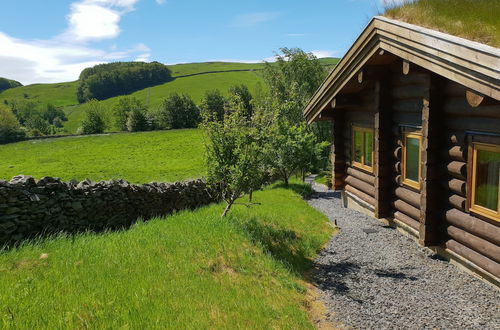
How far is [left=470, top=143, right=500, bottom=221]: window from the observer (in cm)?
607

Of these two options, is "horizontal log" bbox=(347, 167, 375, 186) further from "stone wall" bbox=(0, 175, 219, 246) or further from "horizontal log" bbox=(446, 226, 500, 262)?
"stone wall" bbox=(0, 175, 219, 246)

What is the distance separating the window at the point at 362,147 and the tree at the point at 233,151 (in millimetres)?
3216

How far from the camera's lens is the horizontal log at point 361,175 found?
1069cm

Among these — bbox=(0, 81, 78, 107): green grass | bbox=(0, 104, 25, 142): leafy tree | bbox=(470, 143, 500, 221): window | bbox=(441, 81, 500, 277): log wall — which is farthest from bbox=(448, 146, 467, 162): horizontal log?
bbox=(0, 81, 78, 107): green grass

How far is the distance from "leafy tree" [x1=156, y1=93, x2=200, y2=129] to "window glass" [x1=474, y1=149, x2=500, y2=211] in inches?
2974

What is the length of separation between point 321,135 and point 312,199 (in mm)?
15572

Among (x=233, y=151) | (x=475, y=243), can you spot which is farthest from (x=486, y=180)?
(x=233, y=151)

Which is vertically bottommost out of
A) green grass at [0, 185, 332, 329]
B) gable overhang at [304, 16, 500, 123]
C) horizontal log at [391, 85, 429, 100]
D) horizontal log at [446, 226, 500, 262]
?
green grass at [0, 185, 332, 329]

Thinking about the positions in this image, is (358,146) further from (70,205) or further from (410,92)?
(70,205)

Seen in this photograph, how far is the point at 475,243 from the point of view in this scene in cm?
655

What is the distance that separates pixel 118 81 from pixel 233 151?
486ft

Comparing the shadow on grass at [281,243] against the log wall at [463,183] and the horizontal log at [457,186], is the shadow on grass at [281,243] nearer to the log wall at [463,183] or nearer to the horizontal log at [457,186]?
the log wall at [463,183]

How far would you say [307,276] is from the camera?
959 centimetres

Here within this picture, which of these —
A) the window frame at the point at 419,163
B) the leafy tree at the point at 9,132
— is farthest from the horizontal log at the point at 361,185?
the leafy tree at the point at 9,132
